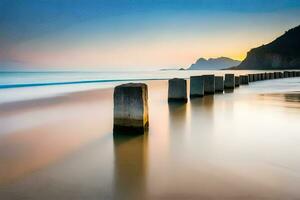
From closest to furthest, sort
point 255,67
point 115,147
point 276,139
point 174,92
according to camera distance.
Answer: point 115,147 < point 276,139 < point 174,92 < point 255,67

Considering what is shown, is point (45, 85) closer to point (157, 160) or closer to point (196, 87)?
point (196, 87)

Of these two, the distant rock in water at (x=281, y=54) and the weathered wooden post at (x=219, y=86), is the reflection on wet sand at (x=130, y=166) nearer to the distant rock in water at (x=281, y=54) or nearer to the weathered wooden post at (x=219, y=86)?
the weathered wooden post at (x=219, y=86)

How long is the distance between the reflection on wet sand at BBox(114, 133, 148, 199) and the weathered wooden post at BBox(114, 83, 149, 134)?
18cm

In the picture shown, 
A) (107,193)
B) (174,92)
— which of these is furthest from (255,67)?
(107,193)

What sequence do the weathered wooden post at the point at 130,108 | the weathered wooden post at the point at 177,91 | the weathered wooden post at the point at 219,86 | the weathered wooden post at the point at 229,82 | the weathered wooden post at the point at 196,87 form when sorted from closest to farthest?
the weathered wooden post at the point at 130,108, the weathered wooden post at the point at 177,91, the weathered wooden post at the point at 196,87, the weathered wooden post at the point at 219,86, the weathered wooden post at the point at 229,82

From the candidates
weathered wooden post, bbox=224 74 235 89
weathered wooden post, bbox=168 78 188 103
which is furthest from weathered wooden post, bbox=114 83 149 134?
weathered wooden post, bbox=224 74 235 89

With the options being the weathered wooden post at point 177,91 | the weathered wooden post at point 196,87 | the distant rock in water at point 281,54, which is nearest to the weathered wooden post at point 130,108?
the weathered wooden post at point 177,91

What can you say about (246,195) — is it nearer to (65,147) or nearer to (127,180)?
(127,180)

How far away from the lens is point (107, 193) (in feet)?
11.4

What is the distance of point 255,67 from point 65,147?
157343mm

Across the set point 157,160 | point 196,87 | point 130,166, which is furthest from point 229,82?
point 130,166

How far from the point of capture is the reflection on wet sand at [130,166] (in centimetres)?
353

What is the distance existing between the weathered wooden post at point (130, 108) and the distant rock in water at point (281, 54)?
131 m

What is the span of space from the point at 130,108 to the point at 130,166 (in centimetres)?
189
